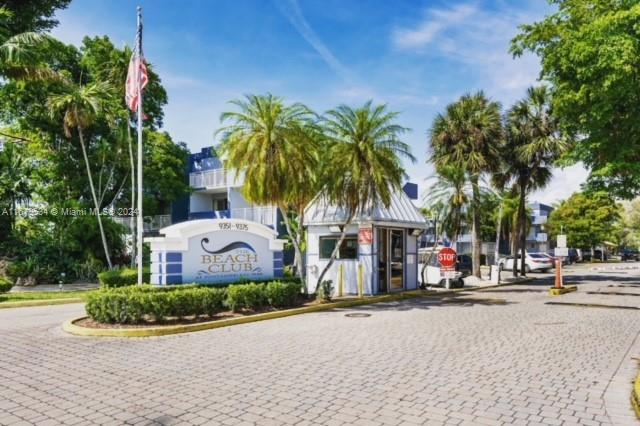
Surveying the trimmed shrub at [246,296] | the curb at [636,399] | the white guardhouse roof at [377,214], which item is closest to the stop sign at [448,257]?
the white guardhouse roof at [377,214]

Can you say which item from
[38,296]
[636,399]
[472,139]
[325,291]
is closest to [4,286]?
[38,296]

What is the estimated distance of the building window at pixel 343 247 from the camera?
718 inches

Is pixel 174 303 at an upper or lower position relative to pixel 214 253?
lower

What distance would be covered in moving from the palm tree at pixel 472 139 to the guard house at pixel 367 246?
686 cm

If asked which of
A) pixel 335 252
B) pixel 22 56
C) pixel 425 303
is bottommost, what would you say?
pixel 425 303

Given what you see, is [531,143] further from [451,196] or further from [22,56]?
[22,56]

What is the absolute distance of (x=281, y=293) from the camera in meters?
13.7

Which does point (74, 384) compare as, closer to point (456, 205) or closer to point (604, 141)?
point (604, 141)

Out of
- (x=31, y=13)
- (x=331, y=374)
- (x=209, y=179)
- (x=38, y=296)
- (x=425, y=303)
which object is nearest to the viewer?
(x=331, y=374)

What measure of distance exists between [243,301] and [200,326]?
199 centimetres

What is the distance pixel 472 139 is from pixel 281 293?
1600 centimetres

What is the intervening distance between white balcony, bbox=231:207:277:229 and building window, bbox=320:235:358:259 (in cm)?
1075

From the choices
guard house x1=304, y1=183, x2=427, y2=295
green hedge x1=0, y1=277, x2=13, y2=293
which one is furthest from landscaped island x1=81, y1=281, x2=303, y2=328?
green hedge x1=0, y1=277, x2=13, y2=293

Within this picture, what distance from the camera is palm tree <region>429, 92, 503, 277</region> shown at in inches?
995
